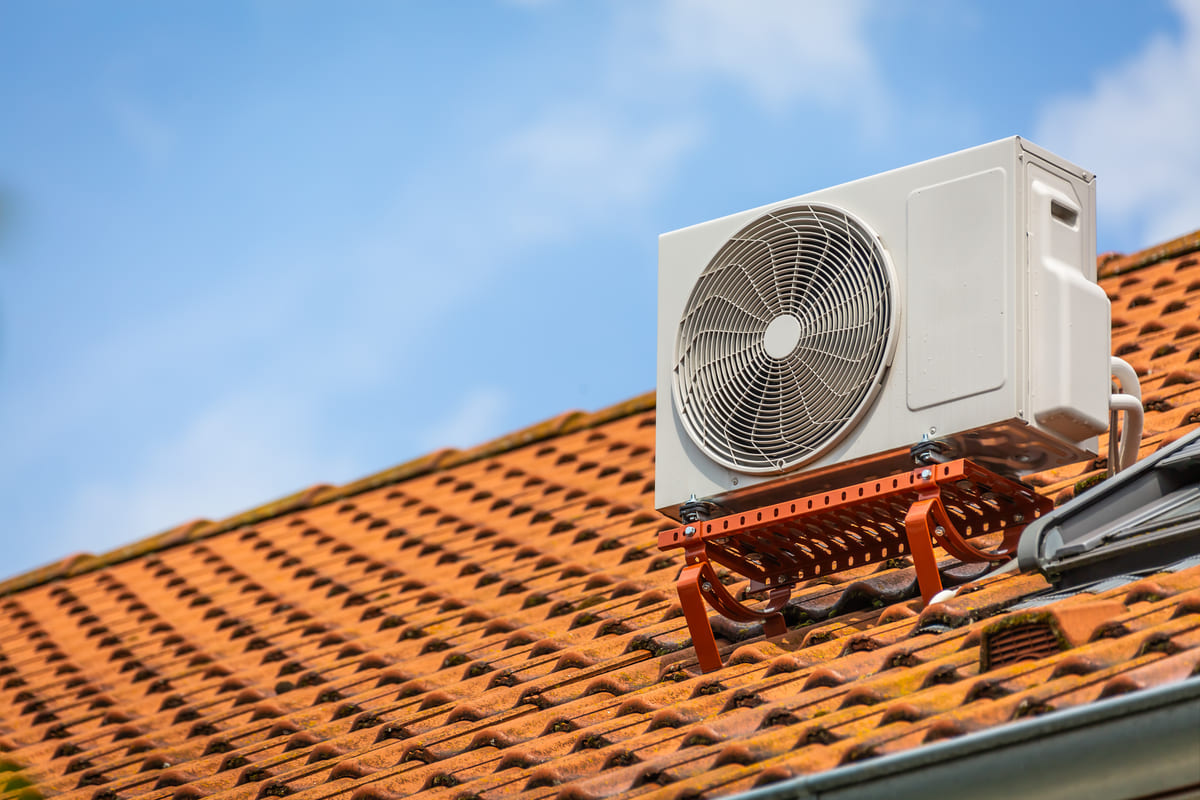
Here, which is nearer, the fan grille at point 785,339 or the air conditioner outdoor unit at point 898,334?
the air conditioner outdoor unit at point 898,334

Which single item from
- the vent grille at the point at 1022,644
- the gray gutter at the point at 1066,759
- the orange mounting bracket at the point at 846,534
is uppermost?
the orange mounting bracket at the point at 846,534

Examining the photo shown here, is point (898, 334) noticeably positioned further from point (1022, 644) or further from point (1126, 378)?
point (1022, 644)

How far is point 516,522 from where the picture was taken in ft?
22.3

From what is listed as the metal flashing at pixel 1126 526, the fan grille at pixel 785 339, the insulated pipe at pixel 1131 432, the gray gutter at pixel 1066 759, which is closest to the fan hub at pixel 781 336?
the fan grille at pixel 785 339

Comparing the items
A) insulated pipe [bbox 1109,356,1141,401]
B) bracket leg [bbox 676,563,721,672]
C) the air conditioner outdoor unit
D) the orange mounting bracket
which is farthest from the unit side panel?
bracket leg [bbox 676,563,721,672]

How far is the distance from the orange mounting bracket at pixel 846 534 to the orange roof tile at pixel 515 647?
0.10 metres

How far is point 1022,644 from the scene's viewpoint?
331 centimetres

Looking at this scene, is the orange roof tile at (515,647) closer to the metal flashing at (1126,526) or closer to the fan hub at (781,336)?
the metal flashing at (1126,526)

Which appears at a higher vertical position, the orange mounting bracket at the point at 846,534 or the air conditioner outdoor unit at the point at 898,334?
the air conditioner outdoor unit at the point at 898,334

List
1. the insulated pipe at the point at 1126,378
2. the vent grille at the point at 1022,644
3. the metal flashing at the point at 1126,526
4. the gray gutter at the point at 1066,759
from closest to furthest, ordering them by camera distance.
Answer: the gray gutter at the point at 1066,759
the vent grille at the point at 1022,644
the metal flashing at the point at 1126,526
the insulated pipe at the point at 1126,378

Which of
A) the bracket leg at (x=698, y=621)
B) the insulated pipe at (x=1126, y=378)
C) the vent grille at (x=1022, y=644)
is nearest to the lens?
the vent grille at (x=1022, y=644)

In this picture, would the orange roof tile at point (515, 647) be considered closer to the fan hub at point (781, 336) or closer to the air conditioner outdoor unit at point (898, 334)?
the air conditioner outdoor unit at point (898, 334)

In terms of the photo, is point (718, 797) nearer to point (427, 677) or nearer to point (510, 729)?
point (510, 729)

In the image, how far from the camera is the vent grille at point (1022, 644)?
3275 millimetres
